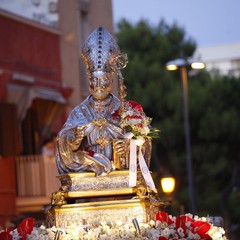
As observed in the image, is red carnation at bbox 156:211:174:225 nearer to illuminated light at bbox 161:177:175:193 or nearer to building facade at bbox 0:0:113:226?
illuminated light at bbox 161:177:175:193

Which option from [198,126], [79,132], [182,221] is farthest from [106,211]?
[198,126]

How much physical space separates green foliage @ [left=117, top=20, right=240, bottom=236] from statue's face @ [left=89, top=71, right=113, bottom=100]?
3444 cm

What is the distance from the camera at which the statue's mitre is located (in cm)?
1224

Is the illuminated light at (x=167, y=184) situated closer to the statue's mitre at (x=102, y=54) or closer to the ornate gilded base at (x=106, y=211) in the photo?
the statue's mitre at (x=102, y=54)

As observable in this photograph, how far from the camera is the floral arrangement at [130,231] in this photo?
37.1ft

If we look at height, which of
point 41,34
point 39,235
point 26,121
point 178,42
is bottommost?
point 39,235

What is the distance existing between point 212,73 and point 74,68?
979 inches

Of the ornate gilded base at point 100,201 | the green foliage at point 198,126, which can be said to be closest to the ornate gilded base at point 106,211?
the ornate gilded base at point 100,201

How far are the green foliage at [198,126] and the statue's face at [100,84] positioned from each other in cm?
3444

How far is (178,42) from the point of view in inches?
2269

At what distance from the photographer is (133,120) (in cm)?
1215

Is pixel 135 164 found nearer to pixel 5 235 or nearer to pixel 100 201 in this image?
pixel 100 201

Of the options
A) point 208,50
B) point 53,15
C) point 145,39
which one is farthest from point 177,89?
point 208,50

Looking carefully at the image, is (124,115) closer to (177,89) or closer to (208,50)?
(177,89)
